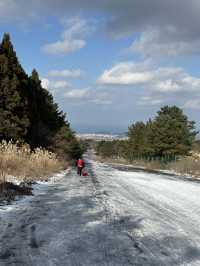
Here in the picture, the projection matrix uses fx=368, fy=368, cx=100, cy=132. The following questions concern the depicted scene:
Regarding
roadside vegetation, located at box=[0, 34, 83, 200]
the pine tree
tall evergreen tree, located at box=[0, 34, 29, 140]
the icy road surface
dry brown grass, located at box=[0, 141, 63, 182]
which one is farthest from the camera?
the pine tree

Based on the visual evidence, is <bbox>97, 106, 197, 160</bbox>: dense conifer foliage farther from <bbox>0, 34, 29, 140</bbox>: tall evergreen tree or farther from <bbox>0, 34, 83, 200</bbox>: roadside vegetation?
<bbox>0, 34, 29, 140</bbox>: tall evergreen tree

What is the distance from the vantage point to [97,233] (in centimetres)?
590

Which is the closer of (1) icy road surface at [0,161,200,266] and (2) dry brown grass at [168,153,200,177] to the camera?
(1) icy road surface at [0,161,200,266]

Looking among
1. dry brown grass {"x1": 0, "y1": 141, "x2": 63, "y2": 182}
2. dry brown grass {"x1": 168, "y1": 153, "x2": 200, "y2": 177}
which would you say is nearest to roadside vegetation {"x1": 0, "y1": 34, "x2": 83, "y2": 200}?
dry brown grass {"x1": 0, "y1": 141, "x2": 63, "y2": 182}

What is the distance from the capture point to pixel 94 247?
16.8ft

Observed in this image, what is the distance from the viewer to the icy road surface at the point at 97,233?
465 centimetres

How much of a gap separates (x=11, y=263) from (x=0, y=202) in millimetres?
4504

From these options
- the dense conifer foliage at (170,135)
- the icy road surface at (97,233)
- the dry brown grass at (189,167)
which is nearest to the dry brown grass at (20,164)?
the icy road surface at (97,233)

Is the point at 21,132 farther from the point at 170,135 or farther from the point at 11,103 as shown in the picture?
the point at 170,135

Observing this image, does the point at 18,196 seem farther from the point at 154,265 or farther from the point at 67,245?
the point at 154,265

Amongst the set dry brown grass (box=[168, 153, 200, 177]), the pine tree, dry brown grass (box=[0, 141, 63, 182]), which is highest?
the pine tree

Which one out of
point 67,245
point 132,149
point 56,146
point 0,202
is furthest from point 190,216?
point 132,149

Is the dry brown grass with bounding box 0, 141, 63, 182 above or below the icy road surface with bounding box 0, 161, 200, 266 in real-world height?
above

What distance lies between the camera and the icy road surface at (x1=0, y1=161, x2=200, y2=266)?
465 centimetres
